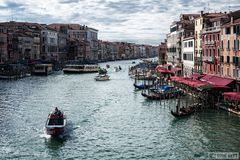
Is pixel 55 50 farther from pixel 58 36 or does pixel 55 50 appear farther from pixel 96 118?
pixel 96 118

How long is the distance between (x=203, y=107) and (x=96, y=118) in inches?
370

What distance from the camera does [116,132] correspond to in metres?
27.0

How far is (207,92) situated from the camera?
117 feet

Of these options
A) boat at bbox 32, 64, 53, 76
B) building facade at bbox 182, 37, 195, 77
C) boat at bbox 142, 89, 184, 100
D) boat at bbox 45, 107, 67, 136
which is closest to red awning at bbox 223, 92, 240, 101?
boat at bbox 142, 89, 184, 100

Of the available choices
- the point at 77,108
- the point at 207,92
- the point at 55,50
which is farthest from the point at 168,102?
the point at 55,50

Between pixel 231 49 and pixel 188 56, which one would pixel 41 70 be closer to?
pixel 188 56

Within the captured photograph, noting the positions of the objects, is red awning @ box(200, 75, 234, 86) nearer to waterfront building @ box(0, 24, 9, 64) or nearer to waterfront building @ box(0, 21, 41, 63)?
waterfront building @ box(0, 24, 9, 64)

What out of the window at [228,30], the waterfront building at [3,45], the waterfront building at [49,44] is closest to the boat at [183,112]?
the window at [228,30]

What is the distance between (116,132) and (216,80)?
15.0 m

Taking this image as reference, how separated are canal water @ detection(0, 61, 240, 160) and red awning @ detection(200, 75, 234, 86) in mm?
3879

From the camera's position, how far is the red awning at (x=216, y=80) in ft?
116

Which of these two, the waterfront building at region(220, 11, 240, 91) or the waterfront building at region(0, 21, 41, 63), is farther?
the waterfront building at region(0, 21, 41, 63)

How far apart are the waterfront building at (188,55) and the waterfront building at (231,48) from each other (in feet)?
40.0

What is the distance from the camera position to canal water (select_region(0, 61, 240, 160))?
22.4 meters
